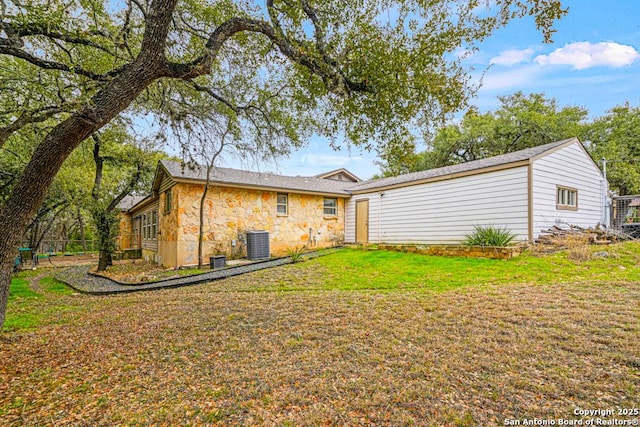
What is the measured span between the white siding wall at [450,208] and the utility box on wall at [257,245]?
4.75 meters

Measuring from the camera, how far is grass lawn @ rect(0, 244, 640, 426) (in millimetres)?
2287

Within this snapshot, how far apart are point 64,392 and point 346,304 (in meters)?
3.59

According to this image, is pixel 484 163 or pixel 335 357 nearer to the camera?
pixel 335 357

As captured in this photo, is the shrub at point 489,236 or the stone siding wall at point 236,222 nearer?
the shrub at point 489,236

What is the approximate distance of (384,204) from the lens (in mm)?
13398

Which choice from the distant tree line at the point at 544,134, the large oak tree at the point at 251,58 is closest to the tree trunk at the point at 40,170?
the large oak tree at the point at 251,58

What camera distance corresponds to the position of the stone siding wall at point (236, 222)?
10734mm

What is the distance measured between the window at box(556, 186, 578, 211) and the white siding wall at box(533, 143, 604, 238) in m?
0.14

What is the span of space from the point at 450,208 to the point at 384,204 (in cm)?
302

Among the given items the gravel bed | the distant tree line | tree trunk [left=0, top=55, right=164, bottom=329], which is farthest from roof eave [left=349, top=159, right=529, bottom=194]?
tree trunk [left=0, top=55, right=164, bottom=329]

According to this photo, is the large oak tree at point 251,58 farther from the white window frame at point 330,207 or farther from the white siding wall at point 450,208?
the white window frame at point 330,207

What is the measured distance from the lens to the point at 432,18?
15.0ft

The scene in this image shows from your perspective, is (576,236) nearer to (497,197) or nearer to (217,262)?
A: (497,197)

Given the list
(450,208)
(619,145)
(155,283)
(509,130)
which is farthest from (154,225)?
(619,145)
